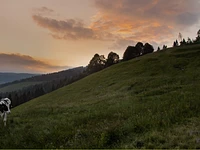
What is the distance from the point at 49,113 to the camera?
23.1 metres

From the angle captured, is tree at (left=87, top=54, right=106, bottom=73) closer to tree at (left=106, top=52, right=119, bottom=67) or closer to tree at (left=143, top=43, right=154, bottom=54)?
tree at (left=106, top=52, right=119, bottom=67)

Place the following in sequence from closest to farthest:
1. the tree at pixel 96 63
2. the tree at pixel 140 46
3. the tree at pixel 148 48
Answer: the tree at pixel 148 48 < the tree at pixel 140 46 < the tree at pixel 96 63

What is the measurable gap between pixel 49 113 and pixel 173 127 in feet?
45.1

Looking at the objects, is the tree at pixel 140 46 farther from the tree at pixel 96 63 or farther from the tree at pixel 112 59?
the tree at pixel 96 63

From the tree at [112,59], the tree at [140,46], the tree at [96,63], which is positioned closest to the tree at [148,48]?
the tree at [140,46]

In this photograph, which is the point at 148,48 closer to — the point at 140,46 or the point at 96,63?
the point at 140,46

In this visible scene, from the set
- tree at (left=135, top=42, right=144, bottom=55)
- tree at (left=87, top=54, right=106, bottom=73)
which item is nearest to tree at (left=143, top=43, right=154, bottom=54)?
tree at (left=135, top=42, right=144, bottom=55)

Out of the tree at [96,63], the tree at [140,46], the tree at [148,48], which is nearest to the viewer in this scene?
the tree at [148,48]

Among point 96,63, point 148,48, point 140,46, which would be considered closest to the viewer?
point 148,48

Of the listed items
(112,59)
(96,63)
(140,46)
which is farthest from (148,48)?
(96,63)

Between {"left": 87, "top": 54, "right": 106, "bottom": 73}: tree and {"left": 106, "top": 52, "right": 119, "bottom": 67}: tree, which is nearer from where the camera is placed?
{"left": 106, "top": 52, "right": 119, "bottom": 67}: tree

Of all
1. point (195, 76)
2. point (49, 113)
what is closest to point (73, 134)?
point (49, 113)

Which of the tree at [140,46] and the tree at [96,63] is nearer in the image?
the tree at [140,46]

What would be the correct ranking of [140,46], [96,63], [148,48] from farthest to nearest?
[96,63], [140,46], [148,48]
